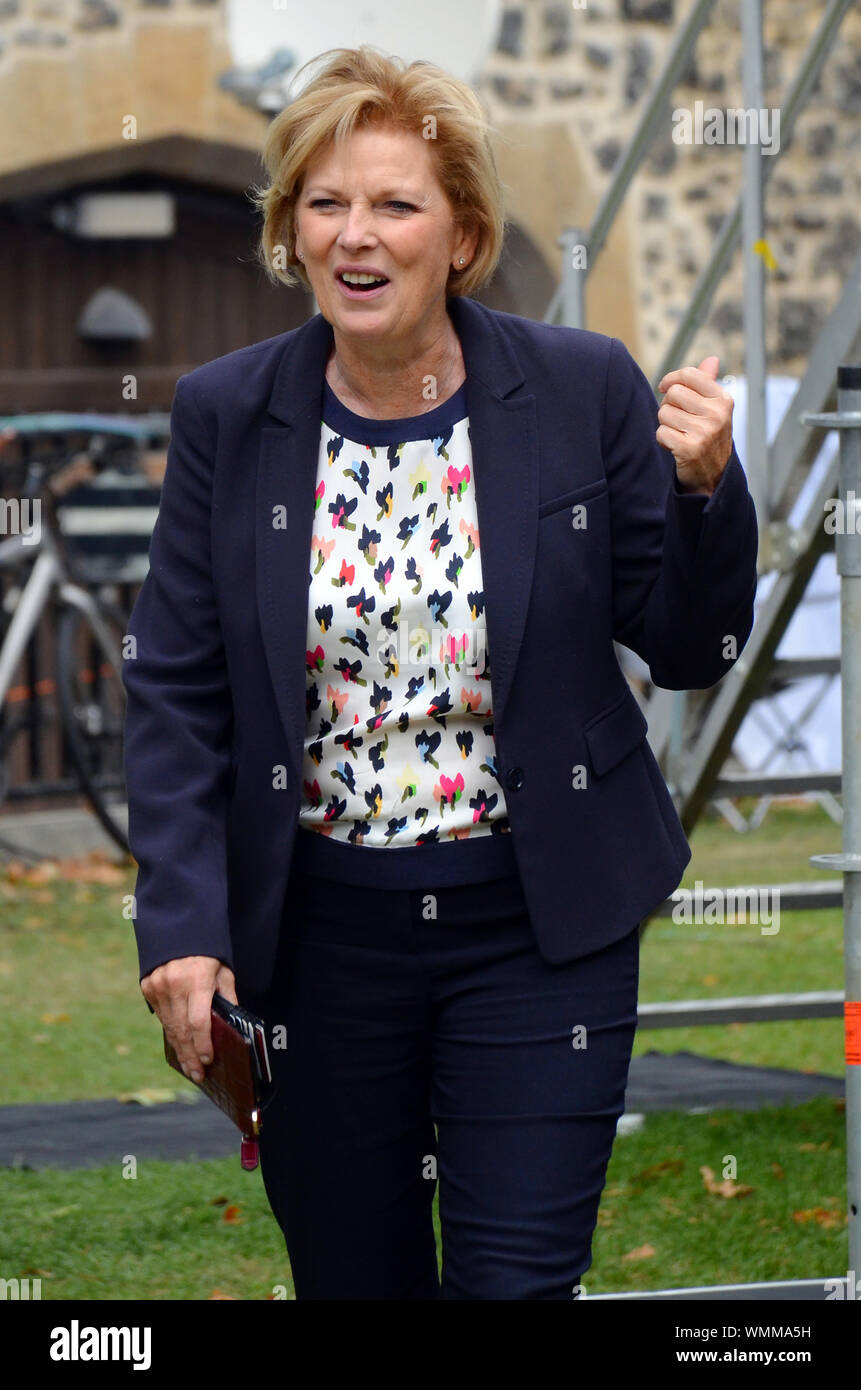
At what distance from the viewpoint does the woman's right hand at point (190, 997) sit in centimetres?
272

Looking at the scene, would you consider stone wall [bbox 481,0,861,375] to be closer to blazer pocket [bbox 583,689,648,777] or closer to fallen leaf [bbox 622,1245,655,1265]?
fallen leaf [bbox 622,1245,655,1265]

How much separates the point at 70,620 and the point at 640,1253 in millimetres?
5220

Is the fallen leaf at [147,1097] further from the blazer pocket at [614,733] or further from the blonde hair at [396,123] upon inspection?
the blonde hair at [396,123]

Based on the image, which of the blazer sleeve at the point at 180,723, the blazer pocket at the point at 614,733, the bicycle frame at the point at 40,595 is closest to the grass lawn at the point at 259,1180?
the bicycle frame at the point at 40,595

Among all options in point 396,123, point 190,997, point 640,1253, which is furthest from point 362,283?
point 640,1253

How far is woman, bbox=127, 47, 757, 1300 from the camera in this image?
8.93 feet

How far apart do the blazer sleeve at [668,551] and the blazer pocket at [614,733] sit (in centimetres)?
6

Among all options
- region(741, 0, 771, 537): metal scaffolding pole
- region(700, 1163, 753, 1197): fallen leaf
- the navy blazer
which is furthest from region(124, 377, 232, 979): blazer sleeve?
region(700, 1163, 753, 1197): fallen leaf

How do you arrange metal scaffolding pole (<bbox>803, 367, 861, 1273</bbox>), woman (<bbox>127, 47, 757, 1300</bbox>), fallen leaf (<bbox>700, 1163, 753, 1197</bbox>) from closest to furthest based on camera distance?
1. woman (<bbox>127, 47, 757, 1300</bbox>)
2. metal scaffolding pole (<bbox>803, 367, 861, 1273</bbox>)
3. fallen leaf (<bbox>700, 1163, 753, 1197</bbox>)

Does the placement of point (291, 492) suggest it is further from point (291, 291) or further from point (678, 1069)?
point (291, 291)

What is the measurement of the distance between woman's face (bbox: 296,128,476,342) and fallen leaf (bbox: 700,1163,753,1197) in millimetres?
2672

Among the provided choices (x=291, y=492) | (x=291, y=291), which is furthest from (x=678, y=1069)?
(x=291, y=291)

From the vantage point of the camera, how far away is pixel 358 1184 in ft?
9.60
